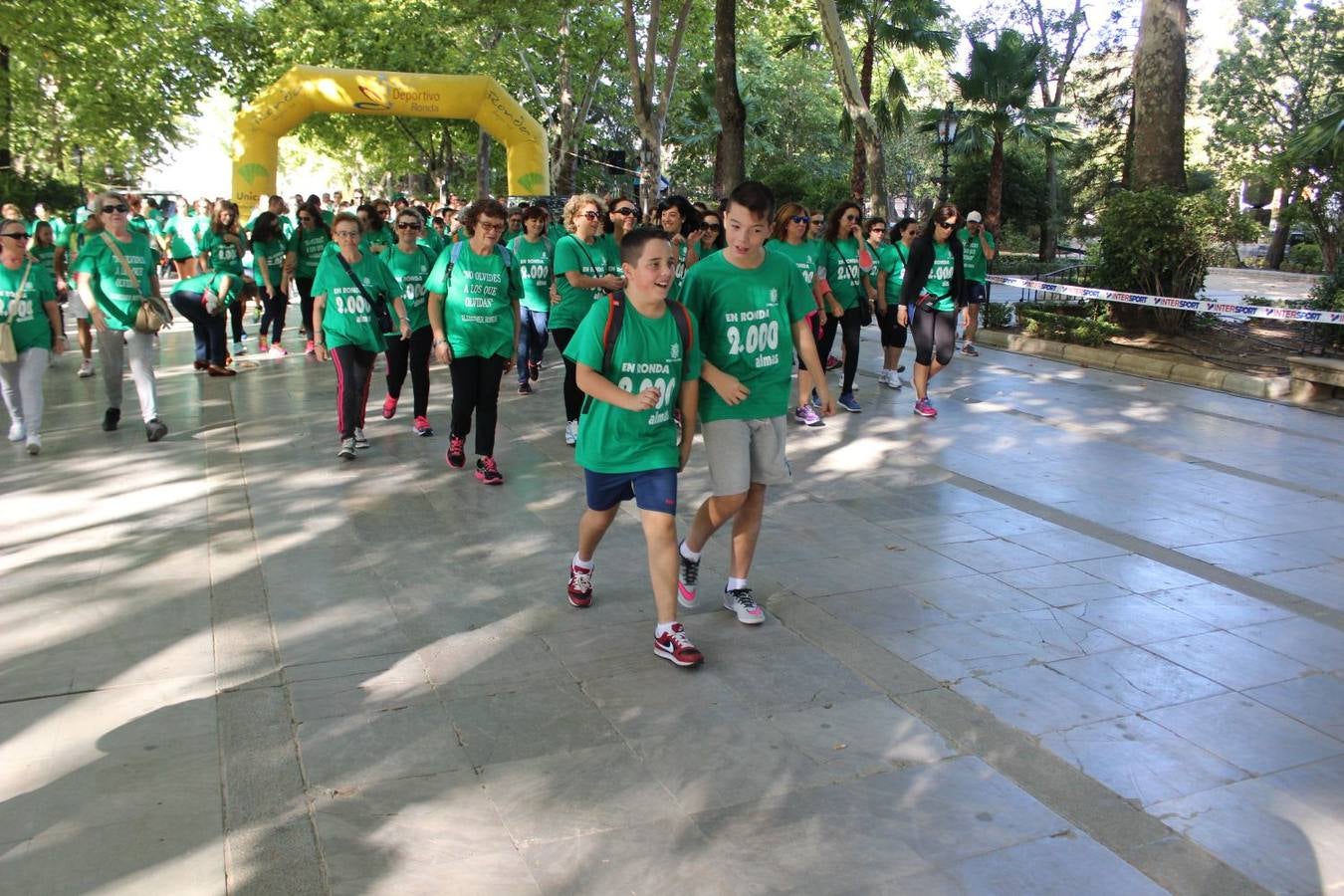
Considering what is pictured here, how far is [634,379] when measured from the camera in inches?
167

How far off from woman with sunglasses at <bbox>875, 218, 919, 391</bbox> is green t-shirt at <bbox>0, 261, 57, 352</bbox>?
647cm

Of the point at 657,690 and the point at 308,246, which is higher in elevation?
the point at 308,246

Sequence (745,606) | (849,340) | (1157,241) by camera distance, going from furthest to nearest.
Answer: (1157,241)
(849,340)
(745,606)

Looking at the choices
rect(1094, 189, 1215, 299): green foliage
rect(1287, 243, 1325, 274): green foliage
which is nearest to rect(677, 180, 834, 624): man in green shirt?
rect(1094, 189, 1215, 299): green foliage

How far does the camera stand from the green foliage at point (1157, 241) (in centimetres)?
1295

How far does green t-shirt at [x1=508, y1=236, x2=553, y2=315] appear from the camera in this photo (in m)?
9.16

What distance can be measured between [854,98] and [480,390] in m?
11.4

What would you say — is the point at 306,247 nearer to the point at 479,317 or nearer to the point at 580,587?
the point at 479,317

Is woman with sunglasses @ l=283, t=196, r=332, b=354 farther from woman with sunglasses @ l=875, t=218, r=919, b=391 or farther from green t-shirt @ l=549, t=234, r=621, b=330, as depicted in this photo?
woman with sunglasses @ l=875, t=218, r=919, b=391

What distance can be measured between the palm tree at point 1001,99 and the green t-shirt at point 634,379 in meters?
23.7

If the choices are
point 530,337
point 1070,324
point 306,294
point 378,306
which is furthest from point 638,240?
point 1070,324

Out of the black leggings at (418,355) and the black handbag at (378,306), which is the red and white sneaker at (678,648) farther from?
the black leggings at (418,355)

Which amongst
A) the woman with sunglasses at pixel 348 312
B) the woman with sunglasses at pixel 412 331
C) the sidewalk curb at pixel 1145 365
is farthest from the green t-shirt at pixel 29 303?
the sidewalk curb at pixel 1145 365

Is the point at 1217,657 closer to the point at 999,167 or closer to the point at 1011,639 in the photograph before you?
the point at 1011,639
